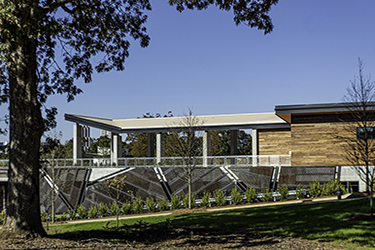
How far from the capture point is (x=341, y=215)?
11.7 meters

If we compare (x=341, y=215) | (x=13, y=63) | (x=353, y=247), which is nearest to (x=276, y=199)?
(x=341, y=215)

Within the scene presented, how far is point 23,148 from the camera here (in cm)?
877

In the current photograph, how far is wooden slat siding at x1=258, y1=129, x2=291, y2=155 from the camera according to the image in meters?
27.2

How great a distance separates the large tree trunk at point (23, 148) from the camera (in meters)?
8.61

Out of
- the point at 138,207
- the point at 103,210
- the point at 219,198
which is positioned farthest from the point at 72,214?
the point at 219,198

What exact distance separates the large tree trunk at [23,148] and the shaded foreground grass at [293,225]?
4.07ft

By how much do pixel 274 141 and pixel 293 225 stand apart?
16850 mm

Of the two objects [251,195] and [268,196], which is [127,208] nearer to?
[251,195]

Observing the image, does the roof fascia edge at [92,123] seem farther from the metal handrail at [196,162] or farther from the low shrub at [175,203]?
the low shrub at [175,203]

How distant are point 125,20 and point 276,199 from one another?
13.1 meters

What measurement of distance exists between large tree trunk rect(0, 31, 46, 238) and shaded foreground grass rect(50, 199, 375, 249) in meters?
1.24

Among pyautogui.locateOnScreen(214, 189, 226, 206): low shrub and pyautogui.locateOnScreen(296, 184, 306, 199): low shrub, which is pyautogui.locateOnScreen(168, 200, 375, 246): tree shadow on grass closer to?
pyautogui.locateOnScreen(296, 184, 306, 199): low shrub

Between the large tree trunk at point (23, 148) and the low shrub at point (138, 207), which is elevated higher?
the large tree trunk at point (23, 148)

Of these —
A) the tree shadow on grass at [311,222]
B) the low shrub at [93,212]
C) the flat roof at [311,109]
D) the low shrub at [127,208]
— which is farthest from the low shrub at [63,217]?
the flat roof at [311,109]
